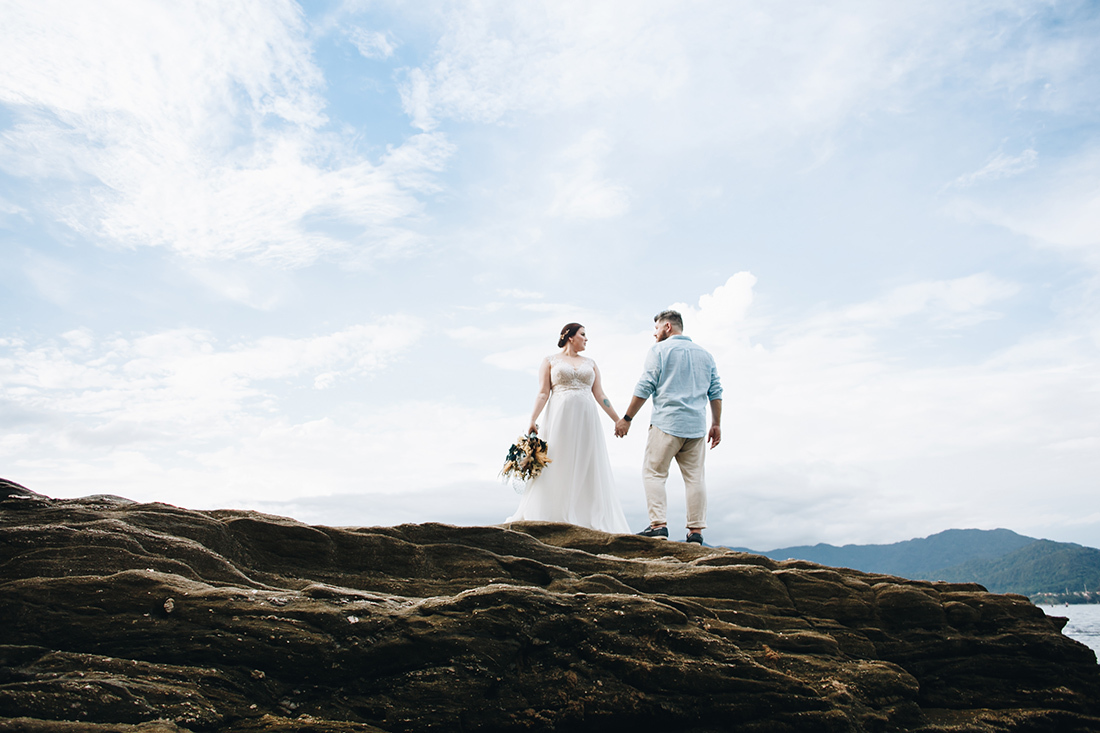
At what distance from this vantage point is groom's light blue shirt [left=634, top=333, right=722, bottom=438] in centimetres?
1131

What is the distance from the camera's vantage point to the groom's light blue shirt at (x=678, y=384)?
1131 centimetres

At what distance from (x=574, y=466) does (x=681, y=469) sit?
2.33 m

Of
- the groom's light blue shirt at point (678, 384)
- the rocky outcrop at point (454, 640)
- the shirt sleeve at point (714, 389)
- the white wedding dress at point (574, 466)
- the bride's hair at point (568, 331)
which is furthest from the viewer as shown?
the bride's hair at point (568, 331)

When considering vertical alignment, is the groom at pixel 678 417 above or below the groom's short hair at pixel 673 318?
below

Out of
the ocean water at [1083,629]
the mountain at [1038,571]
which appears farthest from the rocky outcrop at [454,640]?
the mountain at [1038,571]

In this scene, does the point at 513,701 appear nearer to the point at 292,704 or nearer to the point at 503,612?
the point at 503,612

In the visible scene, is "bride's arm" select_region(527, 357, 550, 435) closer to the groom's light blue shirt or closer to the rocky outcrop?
the groom's light blue shirt

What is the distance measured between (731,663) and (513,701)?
82.4 inches

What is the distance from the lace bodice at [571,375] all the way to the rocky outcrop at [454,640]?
5604 mm

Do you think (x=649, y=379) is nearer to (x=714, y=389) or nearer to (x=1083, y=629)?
(x=714, y=389)

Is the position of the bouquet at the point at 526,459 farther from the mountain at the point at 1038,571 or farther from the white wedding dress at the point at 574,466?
the mountain at the point at 1038,571

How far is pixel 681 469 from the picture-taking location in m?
11.5

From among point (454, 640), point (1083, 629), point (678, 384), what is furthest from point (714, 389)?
point (1083, 629)

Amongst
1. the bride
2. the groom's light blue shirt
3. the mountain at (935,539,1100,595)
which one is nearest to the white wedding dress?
the bride
